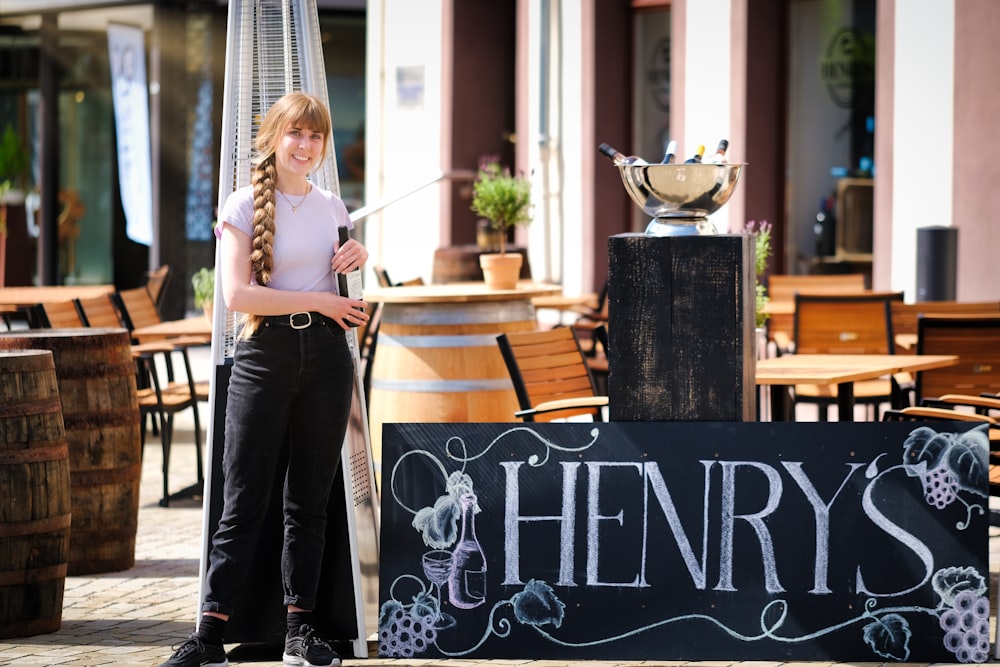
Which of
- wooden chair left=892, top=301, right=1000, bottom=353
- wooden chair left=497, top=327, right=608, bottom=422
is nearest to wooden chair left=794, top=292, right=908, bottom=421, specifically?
wooden chair left=892, top=301, right=1000, bottom=353

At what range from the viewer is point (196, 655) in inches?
181

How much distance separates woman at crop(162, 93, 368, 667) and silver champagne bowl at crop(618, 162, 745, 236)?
0.96 meters

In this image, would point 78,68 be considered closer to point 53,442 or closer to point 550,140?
point 550,140

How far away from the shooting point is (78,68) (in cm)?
1906

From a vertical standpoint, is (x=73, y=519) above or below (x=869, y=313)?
below

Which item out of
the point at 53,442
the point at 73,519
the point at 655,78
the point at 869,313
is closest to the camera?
the point at 53,442

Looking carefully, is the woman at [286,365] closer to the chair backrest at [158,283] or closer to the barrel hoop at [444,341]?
the barrel hoop at [444,341]

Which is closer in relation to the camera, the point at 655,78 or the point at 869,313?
the point at 869,313

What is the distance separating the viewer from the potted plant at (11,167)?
762 inches

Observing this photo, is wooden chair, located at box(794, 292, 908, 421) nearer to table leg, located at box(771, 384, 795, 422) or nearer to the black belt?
table leg, located at box(771, 384, 795, 422)

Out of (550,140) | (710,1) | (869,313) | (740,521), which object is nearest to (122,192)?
(550,140)

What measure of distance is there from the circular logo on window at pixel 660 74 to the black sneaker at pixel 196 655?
9.94m

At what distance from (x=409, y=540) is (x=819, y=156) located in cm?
867

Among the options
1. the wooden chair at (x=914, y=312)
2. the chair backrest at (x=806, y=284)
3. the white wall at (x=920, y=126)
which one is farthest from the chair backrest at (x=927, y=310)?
the white wall at (x=920, y=126)
